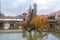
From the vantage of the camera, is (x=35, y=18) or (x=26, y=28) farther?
(x=35, y=18)

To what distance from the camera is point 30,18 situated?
30.4 ft

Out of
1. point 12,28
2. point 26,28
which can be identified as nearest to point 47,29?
point 26,28

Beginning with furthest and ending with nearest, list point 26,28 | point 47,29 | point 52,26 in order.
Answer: point 52,26
point 47,29
point 26,28

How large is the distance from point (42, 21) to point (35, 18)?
16.6 inches

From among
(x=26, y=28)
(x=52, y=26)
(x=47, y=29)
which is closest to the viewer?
(x=26, y=28)

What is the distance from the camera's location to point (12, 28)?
8.91 metres

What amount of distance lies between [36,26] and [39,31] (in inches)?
15.3

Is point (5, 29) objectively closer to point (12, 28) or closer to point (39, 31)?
point (12, 28)

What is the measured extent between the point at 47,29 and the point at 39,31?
711mm

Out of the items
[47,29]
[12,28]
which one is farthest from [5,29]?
[47,29]

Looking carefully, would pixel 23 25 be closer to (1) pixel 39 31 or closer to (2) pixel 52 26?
(1) pixel 39 31

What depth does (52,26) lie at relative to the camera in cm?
957

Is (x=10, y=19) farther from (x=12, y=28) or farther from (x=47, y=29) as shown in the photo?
(x=47, y=29)

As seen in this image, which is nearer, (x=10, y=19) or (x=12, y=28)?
(x=12, y=28)
